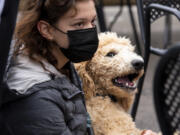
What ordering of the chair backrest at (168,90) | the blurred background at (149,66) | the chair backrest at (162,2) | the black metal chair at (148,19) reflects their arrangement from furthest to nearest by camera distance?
the blurred background at (149,66), the chair backrest at (162,2), the black metal chair at (148,19), the chair backrest at (168,90)

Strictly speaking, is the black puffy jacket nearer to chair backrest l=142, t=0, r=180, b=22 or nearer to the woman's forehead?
the woman's forehead

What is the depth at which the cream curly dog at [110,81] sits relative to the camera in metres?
1.82

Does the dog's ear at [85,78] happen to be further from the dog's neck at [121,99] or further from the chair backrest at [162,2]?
the chair backrest at [162,2]

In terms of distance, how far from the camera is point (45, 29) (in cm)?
157

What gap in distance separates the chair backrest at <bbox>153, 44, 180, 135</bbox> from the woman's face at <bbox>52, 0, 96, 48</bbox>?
2.25 feet

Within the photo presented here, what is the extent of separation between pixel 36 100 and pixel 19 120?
0.37 feet

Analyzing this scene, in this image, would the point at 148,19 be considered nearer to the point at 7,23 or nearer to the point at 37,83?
the point at 37,83

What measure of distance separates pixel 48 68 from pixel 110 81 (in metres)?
0.43

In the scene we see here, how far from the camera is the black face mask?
1560 mm

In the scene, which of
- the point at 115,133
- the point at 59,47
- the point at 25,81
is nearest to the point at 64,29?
the point at 59,47

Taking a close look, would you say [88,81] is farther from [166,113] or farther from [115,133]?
[166,113]

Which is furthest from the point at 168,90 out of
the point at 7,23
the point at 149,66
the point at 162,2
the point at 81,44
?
the point at 149,66

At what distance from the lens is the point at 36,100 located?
1.42m

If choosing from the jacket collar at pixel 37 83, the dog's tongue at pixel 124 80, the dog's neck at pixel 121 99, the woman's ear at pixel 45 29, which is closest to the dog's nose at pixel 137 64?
the dog's tongue at pixel 124 80
